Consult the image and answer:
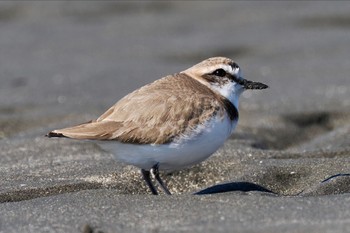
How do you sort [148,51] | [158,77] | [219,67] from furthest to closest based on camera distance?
[148,51] < [158,77] < [219,67]

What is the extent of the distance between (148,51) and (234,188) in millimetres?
5382

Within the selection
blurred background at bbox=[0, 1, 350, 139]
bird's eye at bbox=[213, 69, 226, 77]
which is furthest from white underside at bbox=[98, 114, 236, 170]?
blurred background at bbox=[0, 1, 350, 139]

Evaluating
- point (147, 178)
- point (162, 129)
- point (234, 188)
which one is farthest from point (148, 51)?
point (162, 129)

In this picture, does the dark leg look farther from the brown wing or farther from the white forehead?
the white forehead

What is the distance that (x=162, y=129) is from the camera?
202 inches

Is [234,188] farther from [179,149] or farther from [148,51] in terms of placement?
[148,51]

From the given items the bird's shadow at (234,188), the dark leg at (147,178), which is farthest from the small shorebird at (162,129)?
the bird's shadow at (234,188)

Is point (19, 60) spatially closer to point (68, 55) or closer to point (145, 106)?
point (68, 55)

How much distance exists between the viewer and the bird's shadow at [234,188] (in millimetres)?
5287

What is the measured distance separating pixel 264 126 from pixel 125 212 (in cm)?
328

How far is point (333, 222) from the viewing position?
4176 mm

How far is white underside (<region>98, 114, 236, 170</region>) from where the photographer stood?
509 centimetres

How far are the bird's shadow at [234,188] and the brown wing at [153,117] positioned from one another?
459 mm

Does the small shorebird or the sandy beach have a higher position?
the small shorebird
